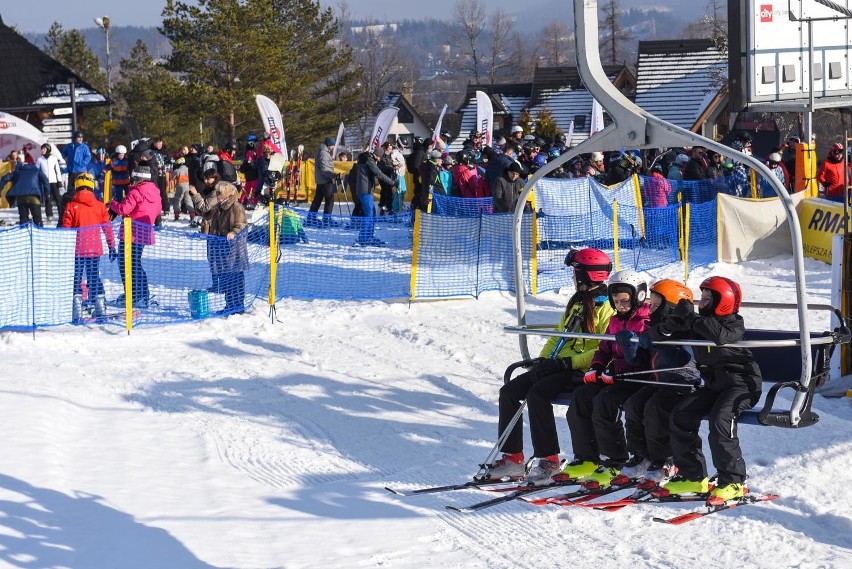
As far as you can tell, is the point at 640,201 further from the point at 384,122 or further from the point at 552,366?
the point at 552,366

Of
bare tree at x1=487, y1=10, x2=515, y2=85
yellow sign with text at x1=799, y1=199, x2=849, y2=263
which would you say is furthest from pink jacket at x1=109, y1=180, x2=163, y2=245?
bare tree at x1=487, y1=10, x2=515, y2=85

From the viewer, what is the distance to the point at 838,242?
10766 millimetres

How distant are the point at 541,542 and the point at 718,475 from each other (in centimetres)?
117

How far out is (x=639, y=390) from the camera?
24.6ft

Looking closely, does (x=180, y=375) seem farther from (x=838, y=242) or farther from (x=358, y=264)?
(x=838, y=242)

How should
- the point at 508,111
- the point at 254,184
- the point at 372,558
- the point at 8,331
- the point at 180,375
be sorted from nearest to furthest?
the point at 372,558 → the point at 180,375 → the point at 8,331 → the point at 254,184 → the point at 508,111

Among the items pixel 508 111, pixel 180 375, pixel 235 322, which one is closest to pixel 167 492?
pixel 180 375

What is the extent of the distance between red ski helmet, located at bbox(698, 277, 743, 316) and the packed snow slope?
1.30 m

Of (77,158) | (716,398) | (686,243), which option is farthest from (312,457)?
(77,158)

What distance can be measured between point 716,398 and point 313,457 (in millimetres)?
3370

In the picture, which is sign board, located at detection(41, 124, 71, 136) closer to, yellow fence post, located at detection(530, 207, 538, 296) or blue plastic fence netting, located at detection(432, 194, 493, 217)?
blue plastic fence netting, located at detection(432, 194, 493, 217)

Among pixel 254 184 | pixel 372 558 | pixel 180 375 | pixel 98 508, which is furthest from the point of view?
pixel 254 184

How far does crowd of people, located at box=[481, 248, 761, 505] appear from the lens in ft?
23.4

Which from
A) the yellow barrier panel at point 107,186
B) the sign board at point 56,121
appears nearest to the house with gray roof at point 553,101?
the sign board at point 56,121
